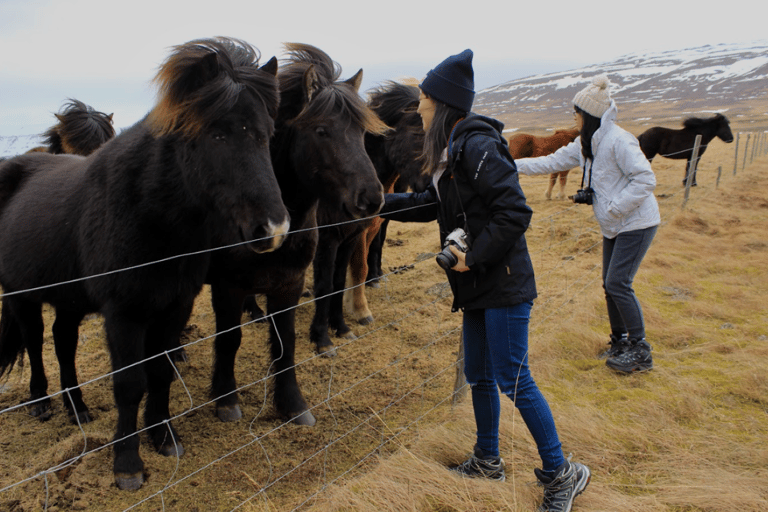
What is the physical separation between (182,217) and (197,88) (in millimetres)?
648

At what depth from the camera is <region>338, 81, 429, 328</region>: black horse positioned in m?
4.96

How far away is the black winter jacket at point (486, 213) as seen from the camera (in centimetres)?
211

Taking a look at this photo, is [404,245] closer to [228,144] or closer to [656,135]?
[228,144]

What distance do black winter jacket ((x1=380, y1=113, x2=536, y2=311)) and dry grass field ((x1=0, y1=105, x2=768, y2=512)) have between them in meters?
0.90

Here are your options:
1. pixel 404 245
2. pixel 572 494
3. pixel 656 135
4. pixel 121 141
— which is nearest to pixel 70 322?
pixel 121 141

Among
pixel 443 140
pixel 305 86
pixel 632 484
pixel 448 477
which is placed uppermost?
pixel 305 86

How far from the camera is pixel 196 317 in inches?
217

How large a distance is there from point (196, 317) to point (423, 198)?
3.71 metres

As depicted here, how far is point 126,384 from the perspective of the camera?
2.67 metres

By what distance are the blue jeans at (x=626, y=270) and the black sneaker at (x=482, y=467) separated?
1885mm

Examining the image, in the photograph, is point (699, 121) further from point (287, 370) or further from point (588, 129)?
point (287, 370)

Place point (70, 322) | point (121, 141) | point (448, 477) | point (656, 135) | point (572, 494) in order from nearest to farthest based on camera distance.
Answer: point (572, 494) → point (448, 477) → point (121, 141) → point (70, 322) → point (656, 135)

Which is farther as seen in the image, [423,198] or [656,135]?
[656,135]

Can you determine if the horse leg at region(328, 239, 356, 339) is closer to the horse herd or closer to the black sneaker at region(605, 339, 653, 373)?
the horse herd
